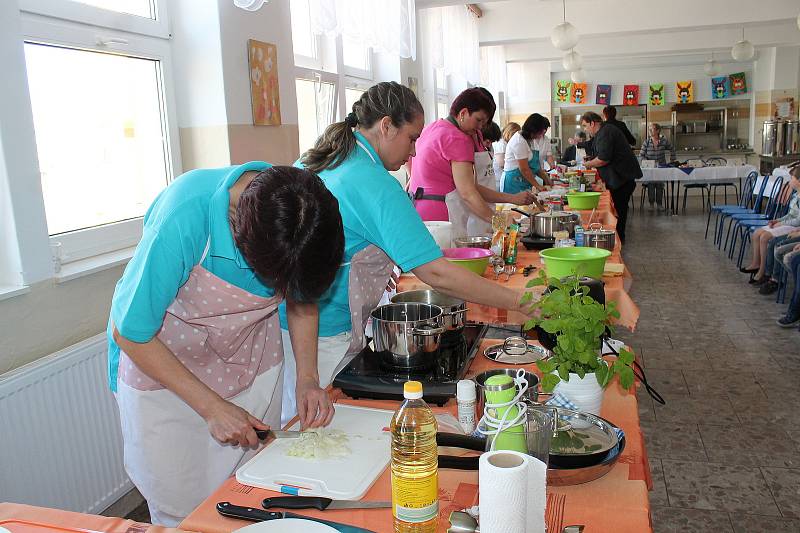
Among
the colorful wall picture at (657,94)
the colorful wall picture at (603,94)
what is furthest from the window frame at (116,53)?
the colorful wall picture at (657,94)

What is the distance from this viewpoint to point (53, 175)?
233cm

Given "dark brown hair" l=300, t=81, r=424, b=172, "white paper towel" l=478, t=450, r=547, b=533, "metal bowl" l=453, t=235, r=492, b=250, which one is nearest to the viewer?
"white paper towel" l=478, t=450, r=547, b=533

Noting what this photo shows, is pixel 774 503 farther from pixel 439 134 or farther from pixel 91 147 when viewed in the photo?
pixel 91 147

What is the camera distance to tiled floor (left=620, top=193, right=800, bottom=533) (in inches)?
93.7

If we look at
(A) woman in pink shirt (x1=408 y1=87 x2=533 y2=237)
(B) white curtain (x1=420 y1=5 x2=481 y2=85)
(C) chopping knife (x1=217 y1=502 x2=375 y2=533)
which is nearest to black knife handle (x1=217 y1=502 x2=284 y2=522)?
A: (C) chopping knife (x1=217 y1=502 x2=375 y2=533)

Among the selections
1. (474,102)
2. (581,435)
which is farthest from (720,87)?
(581,435)

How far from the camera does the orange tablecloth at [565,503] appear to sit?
0.99 m

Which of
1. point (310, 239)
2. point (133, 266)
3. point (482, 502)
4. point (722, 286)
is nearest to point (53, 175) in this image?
point (133, 266)

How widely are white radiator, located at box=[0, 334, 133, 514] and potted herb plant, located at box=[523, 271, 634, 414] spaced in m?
1.54

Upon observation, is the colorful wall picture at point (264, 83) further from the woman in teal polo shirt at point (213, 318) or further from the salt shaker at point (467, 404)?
the salt shaker at point (467, 404)

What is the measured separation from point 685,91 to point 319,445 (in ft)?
50.4

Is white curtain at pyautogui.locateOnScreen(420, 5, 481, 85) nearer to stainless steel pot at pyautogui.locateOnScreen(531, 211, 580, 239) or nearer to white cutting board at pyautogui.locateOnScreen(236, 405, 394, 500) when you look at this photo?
stainless steel pot at pyautogui.locateOnScreen(531, 211, 580, 239)

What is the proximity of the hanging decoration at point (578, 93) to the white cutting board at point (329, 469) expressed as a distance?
14.6 metres

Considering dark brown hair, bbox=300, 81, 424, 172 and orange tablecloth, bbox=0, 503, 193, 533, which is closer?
orange tablecloth, bbox=0, 503, 193, 533
